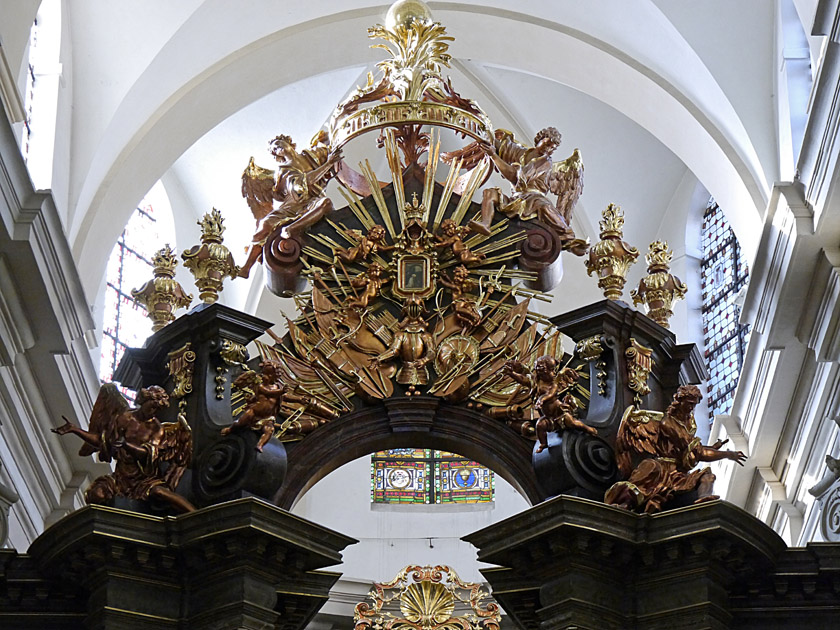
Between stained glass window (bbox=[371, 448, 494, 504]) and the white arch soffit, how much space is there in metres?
5.92

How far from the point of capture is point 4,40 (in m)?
10.7

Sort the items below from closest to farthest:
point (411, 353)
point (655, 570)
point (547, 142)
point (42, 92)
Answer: point (655, 570)
point (411, 353)
point (547, 142)
point (42, 92)

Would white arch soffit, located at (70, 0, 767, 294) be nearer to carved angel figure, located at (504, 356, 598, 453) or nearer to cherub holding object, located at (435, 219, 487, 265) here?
cherub holding object, located at (435, 219, 487, 265)

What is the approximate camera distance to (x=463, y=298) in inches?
410

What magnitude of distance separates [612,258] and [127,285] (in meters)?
6.84

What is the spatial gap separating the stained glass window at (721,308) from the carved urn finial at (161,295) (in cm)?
617

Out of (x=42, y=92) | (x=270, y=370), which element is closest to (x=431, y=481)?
(x=42, y=92)

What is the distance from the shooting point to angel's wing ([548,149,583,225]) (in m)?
11.0

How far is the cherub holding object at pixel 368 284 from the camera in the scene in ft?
33.9

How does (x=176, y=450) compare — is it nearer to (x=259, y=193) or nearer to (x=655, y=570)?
(x=259, y=193)

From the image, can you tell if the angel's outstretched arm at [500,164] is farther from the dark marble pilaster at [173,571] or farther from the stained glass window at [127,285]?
the stained glass window at [127,285]

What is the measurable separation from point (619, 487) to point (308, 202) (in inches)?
119

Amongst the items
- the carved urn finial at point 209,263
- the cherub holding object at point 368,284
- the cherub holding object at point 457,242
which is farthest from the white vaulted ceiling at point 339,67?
the cherub holding object at point 368,284

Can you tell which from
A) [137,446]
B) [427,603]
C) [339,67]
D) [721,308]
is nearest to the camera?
[137,446]
